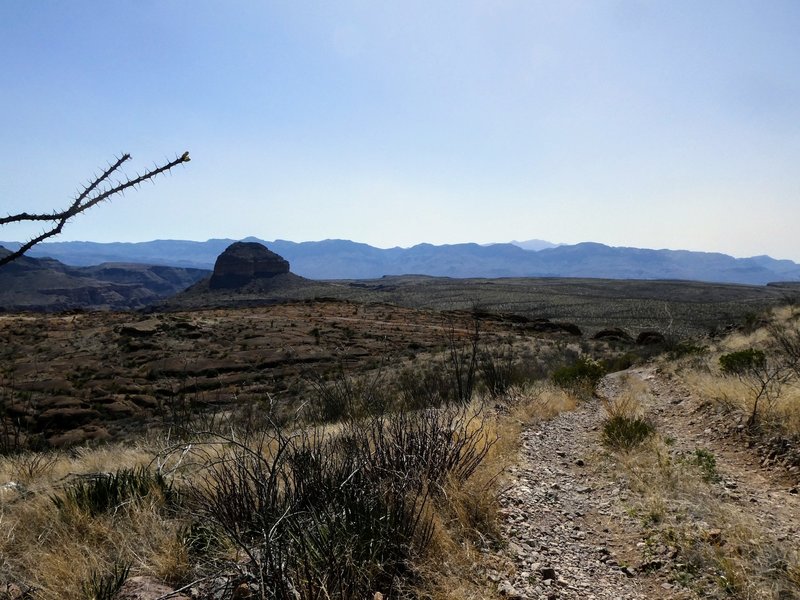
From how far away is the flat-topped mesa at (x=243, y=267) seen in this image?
10912 cm

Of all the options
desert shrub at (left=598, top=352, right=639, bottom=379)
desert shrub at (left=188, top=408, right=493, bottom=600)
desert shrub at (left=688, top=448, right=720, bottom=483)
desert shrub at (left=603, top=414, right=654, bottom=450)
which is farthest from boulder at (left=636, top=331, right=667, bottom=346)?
desert shrub at (left=188, top=408, right=493, bottom=600)

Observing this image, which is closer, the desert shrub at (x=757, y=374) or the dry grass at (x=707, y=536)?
the dry grass at (x=707, y=536)

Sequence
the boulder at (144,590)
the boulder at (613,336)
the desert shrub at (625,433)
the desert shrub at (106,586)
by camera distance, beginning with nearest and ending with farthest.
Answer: the desert shrub at (106,586) < the boulder at (144,590) < the desert shrub at (625,433) < the boulder at (613,336)

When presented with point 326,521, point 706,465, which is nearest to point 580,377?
point 706,465

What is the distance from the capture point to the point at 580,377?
1356 centimetres

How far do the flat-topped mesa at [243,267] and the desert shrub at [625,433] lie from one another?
107m

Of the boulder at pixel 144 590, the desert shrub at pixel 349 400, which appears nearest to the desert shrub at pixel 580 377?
the desert shrub at pixel 349 400

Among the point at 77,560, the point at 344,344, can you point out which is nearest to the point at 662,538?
the point at 77,560

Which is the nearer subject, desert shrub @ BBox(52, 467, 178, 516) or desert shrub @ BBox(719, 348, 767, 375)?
desert shrub @ BBox(52, 467, 178, 516)

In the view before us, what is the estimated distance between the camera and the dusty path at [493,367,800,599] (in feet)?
11.8

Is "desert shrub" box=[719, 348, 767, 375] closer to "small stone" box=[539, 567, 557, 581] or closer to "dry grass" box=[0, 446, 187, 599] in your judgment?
"small stone" box=[539, 567, 557, 581]

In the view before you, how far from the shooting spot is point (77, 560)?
3.10 metres

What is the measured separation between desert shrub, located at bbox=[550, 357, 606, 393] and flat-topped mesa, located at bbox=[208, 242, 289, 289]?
10192 cm

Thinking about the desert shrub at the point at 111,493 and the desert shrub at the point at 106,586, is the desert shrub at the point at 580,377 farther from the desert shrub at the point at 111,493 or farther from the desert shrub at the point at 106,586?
the desert shrub at the point at 106,586
